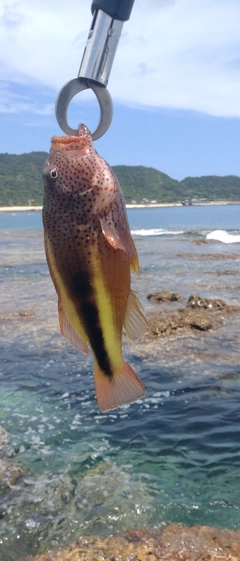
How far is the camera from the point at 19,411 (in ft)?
30.2

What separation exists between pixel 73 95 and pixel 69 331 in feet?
4.24

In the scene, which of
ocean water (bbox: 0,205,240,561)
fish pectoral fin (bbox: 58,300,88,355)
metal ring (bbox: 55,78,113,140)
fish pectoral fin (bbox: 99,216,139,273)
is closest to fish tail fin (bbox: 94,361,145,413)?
fish pectoral fin (bbox: 58,300,88,355)

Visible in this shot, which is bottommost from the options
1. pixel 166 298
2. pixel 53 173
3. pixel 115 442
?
pixel 115 442

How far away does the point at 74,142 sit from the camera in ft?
9.14

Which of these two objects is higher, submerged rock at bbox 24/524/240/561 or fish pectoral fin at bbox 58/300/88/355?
fish pectoral fin at bbox 58/300/88/355

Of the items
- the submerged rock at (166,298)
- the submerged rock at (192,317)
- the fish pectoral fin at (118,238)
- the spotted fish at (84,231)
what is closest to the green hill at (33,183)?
the submerged rock at (166,298)

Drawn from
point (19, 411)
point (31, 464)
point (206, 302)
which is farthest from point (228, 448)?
point (206, 302)

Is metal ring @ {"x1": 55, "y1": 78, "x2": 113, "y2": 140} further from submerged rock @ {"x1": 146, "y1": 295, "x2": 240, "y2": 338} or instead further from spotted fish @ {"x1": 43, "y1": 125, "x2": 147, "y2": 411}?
submerged rock @ {"x1": 146, "y1": 295, "x2": 240, "y2": 338}

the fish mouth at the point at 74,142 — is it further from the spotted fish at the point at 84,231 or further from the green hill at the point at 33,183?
the green hill at the point at 33,183

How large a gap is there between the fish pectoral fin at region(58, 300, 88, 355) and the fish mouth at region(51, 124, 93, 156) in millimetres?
845

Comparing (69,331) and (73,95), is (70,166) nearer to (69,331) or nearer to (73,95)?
(73,95)

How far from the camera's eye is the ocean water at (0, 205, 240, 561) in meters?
6.15

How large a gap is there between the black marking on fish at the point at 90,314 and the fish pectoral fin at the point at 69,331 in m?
0.06

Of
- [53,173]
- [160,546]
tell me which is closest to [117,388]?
[53,173]
